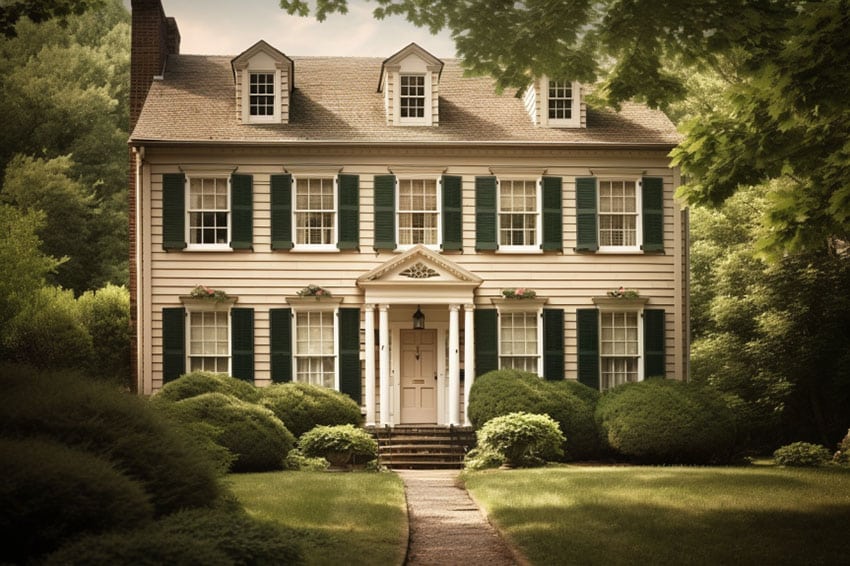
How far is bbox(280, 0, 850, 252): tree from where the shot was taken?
11031 millimetres

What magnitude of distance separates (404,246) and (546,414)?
5.36 m

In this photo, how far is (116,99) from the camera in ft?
131

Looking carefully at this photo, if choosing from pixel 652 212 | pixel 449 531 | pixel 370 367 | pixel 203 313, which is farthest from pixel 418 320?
pixel 449 531

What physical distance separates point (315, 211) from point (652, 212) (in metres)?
8.02

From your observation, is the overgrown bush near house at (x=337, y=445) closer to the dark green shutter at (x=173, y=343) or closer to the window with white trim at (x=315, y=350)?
the window with white trim at (x=315, y=350)

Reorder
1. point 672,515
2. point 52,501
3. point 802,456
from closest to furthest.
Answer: point 52,501
point 672,515
point 802,456

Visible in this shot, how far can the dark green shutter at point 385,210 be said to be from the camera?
23.4 metres

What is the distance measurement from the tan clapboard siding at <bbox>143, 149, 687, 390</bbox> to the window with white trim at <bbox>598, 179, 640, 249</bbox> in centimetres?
36

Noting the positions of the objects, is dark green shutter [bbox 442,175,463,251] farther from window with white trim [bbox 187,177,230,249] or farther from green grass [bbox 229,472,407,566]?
green grass [bbox 229,472,407,566]

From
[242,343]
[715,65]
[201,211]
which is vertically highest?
[715,65]

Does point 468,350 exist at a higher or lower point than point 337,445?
higher

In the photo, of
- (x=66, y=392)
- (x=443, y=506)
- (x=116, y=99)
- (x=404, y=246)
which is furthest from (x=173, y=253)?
(x=116, y=99)

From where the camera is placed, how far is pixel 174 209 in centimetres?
2308

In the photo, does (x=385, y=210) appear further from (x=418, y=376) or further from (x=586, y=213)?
(x=586, y=213)
